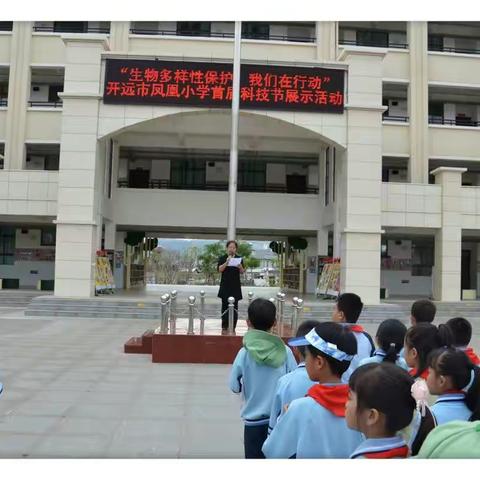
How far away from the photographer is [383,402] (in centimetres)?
172

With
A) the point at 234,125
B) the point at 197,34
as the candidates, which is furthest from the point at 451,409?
the point at 197,34

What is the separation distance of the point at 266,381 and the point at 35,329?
30.0ft

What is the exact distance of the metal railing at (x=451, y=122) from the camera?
21406mm

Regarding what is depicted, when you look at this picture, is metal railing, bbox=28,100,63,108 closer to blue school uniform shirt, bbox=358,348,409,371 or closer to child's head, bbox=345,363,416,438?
blue school uniform shirt, bbox=358,348,409,371

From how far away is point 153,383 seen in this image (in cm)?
631

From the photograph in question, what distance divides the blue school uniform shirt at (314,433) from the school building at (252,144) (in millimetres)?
13726

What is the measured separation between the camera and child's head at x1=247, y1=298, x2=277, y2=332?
318 cm

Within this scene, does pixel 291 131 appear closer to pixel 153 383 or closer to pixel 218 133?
pixel 218 133

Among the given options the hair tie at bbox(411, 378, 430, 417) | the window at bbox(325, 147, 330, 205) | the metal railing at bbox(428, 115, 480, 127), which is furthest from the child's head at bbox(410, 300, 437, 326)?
the metal railing at bbox(428, 115, 480, 127)

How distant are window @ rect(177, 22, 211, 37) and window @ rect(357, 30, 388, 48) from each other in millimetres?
5923

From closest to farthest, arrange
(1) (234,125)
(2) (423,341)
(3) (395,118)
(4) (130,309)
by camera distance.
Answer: (2) (423,341) < (1) (234,125) < (4) (130,309) < (3) (395,118)

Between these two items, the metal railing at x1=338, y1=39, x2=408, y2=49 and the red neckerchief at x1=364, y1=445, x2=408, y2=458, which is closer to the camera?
the red neckerchief at x1=364, y1=445, x2=408, y2=458

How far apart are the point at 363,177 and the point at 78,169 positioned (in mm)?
7996

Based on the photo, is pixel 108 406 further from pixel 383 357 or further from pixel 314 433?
pixel 314 433
